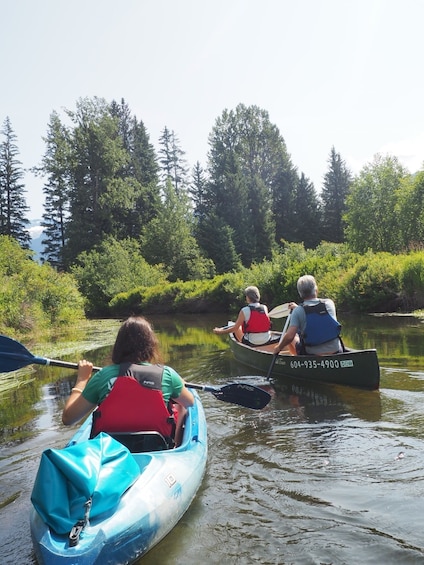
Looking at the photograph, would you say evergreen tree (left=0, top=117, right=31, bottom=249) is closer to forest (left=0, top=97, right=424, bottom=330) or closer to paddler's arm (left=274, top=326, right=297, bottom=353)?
forest (left=0, top=97, right=424, bottom=330)

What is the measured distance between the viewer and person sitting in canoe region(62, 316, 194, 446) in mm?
3529

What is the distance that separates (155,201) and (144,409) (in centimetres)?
4816

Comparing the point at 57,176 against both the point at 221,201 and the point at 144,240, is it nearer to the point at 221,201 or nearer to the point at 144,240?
the point at 144,240

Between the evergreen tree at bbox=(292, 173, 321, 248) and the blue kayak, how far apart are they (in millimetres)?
46326

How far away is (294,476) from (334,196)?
165 ft

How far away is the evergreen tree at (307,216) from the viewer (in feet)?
162

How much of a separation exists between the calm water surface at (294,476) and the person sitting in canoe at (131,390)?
77cm

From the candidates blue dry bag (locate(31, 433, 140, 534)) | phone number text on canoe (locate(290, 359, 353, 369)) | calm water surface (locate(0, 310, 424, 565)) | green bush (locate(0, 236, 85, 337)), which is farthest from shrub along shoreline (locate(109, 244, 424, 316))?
blue dry bag (locate(31, 433, 140, 534))

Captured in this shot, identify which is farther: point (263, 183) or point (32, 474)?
point (263, 183)

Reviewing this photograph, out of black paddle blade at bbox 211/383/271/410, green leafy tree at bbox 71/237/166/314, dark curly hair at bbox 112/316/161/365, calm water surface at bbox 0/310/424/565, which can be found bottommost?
calm water surface at bbox 0/310/424/565

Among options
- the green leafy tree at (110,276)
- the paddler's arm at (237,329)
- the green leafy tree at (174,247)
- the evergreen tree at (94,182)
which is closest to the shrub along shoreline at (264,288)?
the green leafy tree at (110,276)

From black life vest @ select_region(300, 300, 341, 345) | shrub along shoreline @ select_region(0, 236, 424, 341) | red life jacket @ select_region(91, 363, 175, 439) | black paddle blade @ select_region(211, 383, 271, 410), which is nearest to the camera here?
red life jacket @ select_region(91, 363, 175, 439)

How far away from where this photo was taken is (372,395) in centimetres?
682

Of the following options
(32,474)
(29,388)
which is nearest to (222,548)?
(32,474)
